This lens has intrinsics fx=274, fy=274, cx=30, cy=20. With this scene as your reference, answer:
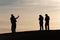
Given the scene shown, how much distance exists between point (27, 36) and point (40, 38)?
1.98 meters

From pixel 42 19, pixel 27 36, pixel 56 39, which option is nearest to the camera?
pixel 56 39

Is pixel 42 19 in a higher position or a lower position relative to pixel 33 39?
higher

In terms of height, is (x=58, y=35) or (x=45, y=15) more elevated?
(x=45, y=15)

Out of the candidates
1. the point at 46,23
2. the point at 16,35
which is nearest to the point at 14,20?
the point at 16,35

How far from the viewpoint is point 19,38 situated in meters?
33.2

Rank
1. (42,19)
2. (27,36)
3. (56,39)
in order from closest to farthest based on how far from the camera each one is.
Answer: (56,39)
(27,36)
(42,19)

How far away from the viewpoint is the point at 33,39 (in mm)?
32188

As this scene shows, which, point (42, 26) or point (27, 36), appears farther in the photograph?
point (42, 26)

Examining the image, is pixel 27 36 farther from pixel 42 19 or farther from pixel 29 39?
pixel 42 19

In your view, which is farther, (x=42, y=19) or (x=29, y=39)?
(x=42, y=19)

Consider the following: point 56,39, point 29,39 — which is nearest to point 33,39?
point 29,39

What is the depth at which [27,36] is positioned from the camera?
33.7 m

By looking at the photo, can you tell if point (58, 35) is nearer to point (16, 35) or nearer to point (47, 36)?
point (47, 36)

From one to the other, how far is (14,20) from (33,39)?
3738mm
